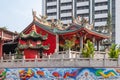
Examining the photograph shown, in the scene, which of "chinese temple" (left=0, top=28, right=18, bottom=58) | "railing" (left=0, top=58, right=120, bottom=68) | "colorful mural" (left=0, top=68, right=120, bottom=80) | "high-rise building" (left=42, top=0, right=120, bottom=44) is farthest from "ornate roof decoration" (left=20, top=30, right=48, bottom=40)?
"high-rise building" (left=42, top=0, right=120, bottom=44)

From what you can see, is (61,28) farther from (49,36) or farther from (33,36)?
(33,36)

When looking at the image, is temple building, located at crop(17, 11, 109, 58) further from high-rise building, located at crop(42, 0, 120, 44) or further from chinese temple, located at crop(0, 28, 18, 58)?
high-rise building, located at crop(42, 0, 120, 44)

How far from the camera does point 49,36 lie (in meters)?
33.0

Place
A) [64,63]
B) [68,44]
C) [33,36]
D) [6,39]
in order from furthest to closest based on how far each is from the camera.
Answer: [6,39], [68,44], [33,36], [64,63]

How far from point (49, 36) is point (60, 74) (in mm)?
7878

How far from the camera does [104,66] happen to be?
2461 centimetres

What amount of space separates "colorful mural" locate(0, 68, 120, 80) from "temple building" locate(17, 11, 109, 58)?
9.79 feet

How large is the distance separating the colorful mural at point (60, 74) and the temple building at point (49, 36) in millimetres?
2985

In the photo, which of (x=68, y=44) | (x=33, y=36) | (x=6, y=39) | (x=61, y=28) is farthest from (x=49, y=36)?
(x=6, y=39)

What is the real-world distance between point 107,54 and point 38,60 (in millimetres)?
6068

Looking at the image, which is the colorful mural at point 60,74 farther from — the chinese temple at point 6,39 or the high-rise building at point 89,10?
the high-rise building at point 89,10

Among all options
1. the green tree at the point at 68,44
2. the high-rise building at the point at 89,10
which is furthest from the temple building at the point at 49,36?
the high-rise building at the point at 89,10

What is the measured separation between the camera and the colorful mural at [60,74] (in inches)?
966

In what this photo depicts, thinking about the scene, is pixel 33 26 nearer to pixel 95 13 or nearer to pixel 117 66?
pixel 117 66
